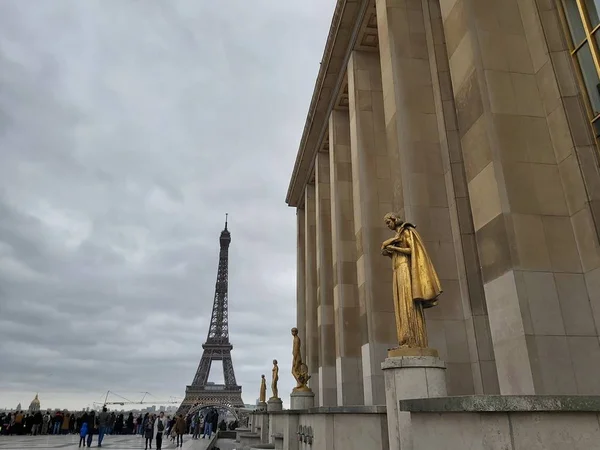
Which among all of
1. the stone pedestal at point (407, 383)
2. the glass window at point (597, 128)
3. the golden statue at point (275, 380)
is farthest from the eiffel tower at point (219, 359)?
the glass window at point (597, 128)

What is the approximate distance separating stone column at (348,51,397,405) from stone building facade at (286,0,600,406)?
6 cm

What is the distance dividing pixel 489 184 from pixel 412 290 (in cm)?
310

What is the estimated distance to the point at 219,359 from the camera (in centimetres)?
10769

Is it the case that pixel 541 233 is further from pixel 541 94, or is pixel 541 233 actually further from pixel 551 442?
pixel 551 442

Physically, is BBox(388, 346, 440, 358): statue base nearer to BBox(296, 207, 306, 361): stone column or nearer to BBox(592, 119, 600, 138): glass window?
BBox(592, 119, 600, 138): glass window

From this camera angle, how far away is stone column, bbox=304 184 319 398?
100 feet

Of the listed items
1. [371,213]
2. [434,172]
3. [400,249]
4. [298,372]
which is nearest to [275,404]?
[298,372]

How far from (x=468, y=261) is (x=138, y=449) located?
1977cm

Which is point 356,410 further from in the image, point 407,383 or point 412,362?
point 412,362

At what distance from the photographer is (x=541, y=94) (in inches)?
427

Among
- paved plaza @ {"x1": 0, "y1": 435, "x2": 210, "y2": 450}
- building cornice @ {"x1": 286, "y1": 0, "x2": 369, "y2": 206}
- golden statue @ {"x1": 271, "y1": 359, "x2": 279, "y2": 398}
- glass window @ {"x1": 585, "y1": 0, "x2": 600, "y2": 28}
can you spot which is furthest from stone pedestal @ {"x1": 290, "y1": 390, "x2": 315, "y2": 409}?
glass window @ {"x1": 585, "y1": 0, "x2": 600, "y2": 28}

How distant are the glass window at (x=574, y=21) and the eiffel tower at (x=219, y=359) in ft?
271

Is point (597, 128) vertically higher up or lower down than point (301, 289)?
lower down

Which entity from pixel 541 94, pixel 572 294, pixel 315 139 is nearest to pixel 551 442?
pixel 572 294
